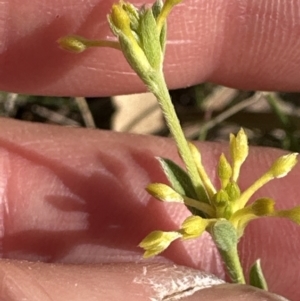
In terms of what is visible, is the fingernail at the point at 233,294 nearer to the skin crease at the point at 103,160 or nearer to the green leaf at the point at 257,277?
the green leaf at the point at 257,277

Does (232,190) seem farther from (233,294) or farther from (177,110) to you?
(177,110)

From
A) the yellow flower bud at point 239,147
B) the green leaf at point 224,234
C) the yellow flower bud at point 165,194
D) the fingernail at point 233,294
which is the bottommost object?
the fingernail at point 233,294

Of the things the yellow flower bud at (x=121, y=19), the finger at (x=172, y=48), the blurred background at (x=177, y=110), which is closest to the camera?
the yellow flower bud at (x=121, y=19)

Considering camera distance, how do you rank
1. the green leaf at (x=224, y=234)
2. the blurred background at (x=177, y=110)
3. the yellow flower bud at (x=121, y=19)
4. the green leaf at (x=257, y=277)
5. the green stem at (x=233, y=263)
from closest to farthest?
the yellow flower bud at (x=121, y=19), the green leaf at (x=224, y=234), the green stem at (x=233, y=263), the green leaf at (x=257, y=277), the blurred background at (x=177, y=110)

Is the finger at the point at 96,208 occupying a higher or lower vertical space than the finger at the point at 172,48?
lower

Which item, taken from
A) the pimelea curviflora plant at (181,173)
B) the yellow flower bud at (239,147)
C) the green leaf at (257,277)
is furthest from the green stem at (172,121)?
the green leaf at (257,277)

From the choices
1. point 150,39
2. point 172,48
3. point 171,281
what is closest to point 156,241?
point 171,281
